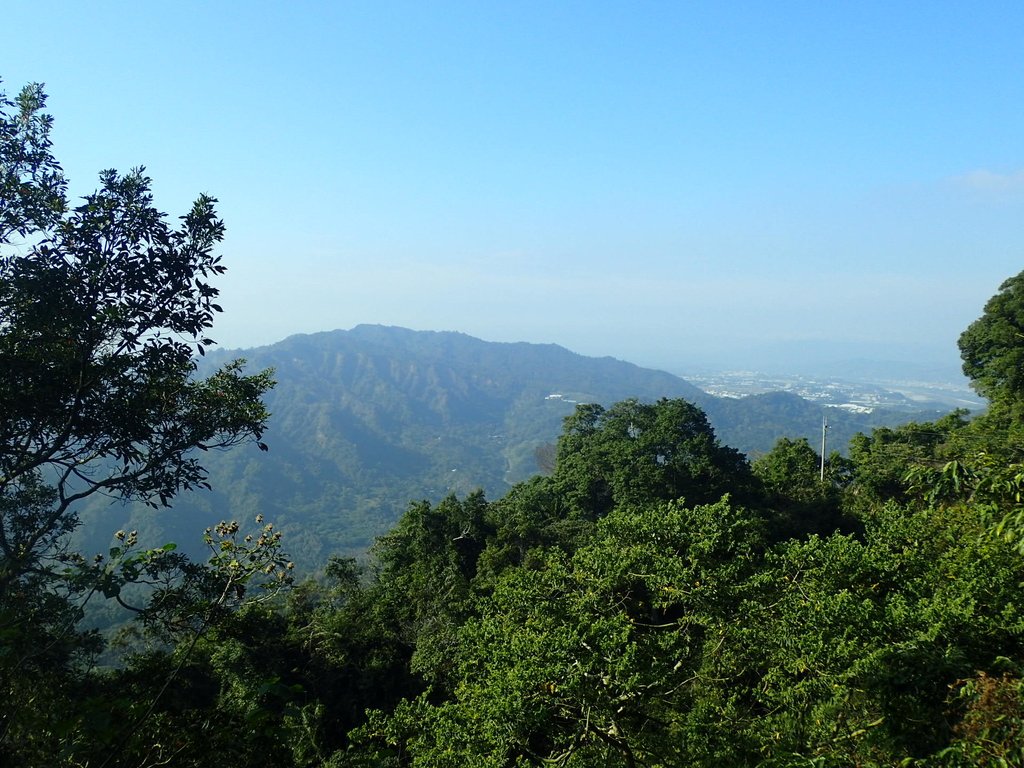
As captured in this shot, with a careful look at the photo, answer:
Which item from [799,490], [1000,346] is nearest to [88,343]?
[799,490]

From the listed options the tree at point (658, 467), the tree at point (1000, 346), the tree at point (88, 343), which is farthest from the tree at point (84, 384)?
the tree at point (1000, 346)

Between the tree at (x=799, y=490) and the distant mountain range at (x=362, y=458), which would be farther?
the distant mountain range at (x=362, y=458)

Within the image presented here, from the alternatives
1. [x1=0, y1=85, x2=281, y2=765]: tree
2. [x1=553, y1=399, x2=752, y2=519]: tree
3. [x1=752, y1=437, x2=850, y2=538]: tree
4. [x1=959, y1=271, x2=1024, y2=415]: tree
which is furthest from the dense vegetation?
[x1=959, y1=271, x2=1024, y2=415]: tree

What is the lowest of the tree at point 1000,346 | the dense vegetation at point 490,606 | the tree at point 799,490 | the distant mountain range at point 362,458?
the distant mountain range at point 362,458

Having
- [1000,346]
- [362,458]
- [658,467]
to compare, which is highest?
[1000,346]

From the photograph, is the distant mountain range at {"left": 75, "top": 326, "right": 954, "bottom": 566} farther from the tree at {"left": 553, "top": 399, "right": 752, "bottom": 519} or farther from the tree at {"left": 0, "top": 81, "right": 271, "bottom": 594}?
the tree at {"left": 0, "top": 81, "right": 271, "bottom": 594}

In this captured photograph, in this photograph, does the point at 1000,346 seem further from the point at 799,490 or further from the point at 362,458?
the point at 362,458

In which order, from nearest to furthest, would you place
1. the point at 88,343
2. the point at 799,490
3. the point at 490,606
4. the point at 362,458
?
the point at 88,343, the point at 490,606, the point at 799,490, the point at 362,458

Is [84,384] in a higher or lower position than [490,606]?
higher

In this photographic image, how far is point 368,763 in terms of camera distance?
659 centimetres

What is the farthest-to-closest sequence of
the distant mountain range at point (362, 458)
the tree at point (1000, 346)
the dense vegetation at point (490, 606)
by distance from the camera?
the distant mountain range at point (362, 458), the tree at point (1000, 346), the dense vegetation at point (490, 606)

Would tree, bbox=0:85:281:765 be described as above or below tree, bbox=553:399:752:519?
above

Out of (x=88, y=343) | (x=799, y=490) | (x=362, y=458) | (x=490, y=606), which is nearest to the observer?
(x=88, y=343)

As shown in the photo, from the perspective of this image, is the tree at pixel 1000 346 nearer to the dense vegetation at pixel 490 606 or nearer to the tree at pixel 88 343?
→ the dense vegetation at pixel 490 606
